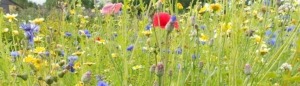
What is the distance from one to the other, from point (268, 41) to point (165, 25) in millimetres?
1034

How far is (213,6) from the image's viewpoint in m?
1.39

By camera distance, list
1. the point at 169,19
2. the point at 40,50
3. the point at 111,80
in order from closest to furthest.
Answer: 1. the point at 169,19
2. the point at 40,50
3. the point at 111,80

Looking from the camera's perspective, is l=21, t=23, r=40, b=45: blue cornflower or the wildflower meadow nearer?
the wildflower meadow

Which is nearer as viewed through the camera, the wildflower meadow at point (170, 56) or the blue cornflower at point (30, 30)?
the wildflower meadow at point (170, 56)

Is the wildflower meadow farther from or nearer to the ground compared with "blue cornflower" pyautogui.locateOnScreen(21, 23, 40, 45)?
nearer to the ground

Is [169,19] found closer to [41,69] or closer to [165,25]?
[165,25]

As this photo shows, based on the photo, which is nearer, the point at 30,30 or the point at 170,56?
the point at 170,56

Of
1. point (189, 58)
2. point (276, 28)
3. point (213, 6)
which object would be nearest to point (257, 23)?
point (276, 28)

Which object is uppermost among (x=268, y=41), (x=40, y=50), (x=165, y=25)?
(x=165, y=25)

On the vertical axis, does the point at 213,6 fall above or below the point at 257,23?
above

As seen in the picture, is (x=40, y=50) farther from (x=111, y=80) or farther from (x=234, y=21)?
(x=234, y=21)

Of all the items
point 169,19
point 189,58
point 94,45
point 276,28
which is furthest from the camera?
point 276,28

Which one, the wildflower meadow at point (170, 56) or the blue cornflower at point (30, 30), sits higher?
the blue cornflower at point (30, 30)

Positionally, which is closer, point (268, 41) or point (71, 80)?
point (71, 80)
